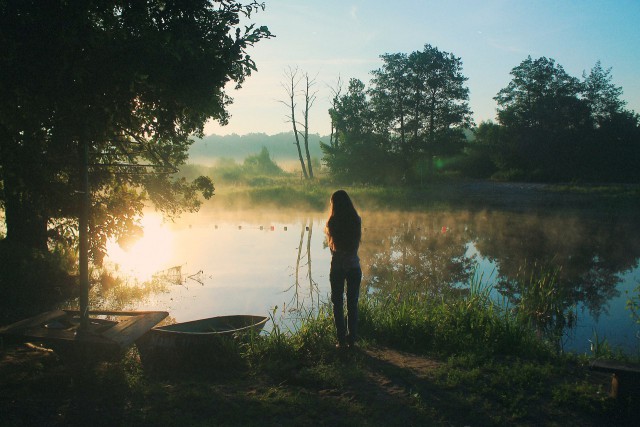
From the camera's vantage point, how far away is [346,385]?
5.77 meters

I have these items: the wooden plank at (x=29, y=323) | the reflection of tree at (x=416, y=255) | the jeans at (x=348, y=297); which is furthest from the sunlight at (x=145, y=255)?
the jeans at (x=348, y=297)

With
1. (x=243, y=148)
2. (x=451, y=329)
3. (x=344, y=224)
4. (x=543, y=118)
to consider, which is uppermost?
(x=243, y=148)

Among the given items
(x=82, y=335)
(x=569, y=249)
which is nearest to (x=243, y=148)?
(x=569, y=249)

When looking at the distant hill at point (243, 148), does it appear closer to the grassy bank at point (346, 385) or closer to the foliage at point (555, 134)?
the foliage at point (555, 134)

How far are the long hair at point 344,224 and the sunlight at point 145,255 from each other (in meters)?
6.98

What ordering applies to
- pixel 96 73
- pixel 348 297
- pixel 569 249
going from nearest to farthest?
pixel 96 73 < pixel 348 297 < pixel 569 249

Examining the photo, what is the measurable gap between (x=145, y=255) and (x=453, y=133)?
31.8 meters

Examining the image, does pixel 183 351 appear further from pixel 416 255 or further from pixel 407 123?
Answer: pixel 407 123

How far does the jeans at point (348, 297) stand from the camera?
22.5 feet

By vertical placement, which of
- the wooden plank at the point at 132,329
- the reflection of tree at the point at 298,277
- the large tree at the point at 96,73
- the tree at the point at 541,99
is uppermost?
the tree at the point at 541,99

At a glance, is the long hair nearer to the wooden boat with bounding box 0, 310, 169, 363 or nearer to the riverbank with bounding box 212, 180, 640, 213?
the wooden boat with bounding box 0, 310, 169, 363

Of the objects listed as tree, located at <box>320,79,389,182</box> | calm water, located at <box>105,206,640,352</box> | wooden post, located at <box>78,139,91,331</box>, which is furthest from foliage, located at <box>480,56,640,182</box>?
wooden post, located at <box>78,139,91,331</box>

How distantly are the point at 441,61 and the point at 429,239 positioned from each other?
28.5 m

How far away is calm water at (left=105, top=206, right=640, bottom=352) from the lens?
1101 cm
